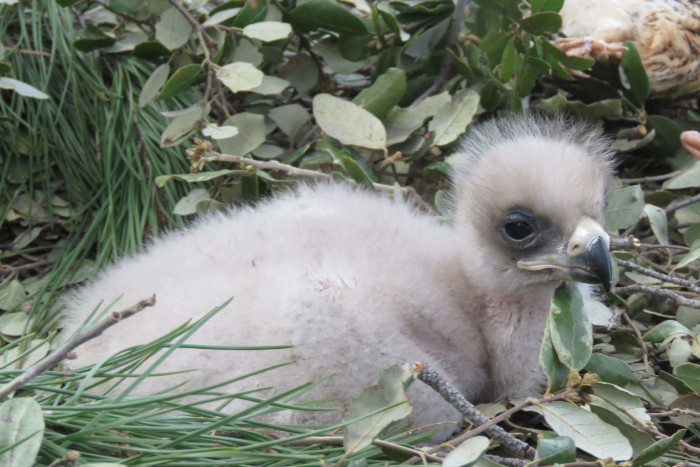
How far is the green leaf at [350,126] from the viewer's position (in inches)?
82.2

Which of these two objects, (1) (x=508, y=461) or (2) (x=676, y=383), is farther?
(2) (x=676, y=383)

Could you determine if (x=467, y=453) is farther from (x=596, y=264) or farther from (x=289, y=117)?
(x=289, y=117)

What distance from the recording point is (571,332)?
1480mm

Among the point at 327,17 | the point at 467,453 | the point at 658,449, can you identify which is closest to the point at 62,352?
the point at 467,453

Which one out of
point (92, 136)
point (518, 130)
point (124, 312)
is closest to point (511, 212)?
point (518, 130)

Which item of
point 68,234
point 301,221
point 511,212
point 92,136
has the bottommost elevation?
point 68,234

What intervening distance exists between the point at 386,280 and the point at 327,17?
3.31 ft

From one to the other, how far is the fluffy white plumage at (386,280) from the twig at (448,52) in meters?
0.55

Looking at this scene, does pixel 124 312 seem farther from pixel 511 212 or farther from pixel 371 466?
pixel 511 212

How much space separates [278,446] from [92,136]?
1335mm

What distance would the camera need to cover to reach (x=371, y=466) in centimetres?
130

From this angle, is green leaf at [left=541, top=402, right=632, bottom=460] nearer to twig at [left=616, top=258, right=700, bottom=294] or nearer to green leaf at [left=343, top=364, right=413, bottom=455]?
green leaf at [left=343, top=364, right=413, bottom=455]

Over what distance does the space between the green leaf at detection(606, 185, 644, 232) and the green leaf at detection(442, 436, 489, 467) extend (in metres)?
0.89

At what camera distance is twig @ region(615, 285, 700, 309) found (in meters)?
1.73
